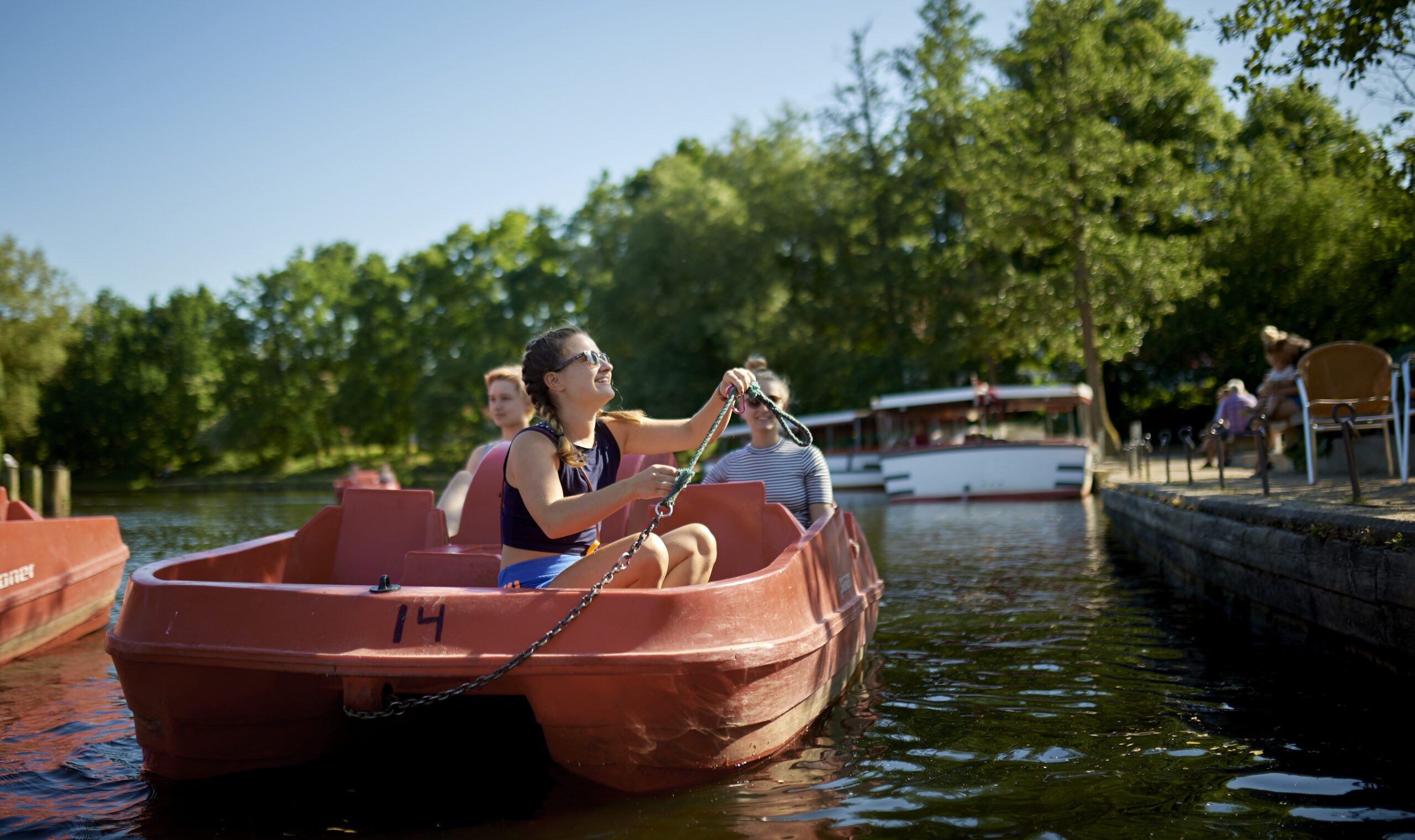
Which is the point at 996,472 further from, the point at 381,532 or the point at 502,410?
the point at 381,532

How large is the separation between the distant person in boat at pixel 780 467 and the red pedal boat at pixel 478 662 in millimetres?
1522

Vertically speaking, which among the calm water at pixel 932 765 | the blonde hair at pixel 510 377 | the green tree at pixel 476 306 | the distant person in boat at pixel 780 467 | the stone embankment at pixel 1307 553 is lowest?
the calm water at pixel 932 765

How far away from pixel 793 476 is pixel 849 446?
25.5m

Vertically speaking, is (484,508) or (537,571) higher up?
(484,508)

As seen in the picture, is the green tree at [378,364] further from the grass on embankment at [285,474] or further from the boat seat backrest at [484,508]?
the boat seat backrest at [484,508]

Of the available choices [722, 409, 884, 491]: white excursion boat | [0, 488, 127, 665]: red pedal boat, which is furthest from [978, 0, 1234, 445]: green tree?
[0, 488, 127, 665]: red pedal boat

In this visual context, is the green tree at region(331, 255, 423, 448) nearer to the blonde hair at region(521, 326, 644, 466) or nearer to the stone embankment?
the stone embankment

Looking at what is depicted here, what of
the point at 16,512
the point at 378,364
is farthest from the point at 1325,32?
the point at 378,364

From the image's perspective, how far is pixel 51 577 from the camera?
7785 millimetres

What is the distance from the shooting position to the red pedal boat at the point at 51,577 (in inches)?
282

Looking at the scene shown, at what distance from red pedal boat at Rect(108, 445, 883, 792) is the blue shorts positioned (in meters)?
0.14

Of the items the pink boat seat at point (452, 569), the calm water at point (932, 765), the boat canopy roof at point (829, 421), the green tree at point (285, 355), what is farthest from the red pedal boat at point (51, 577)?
the green tree at point (285, 355)

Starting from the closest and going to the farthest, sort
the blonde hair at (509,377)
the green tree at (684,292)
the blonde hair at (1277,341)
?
the blonde hair at (509,377)
the blonde hair at (1277,341)
the green tree at (684,292)

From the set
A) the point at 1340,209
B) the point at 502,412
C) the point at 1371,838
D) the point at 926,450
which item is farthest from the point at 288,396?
the point at 1371,838
